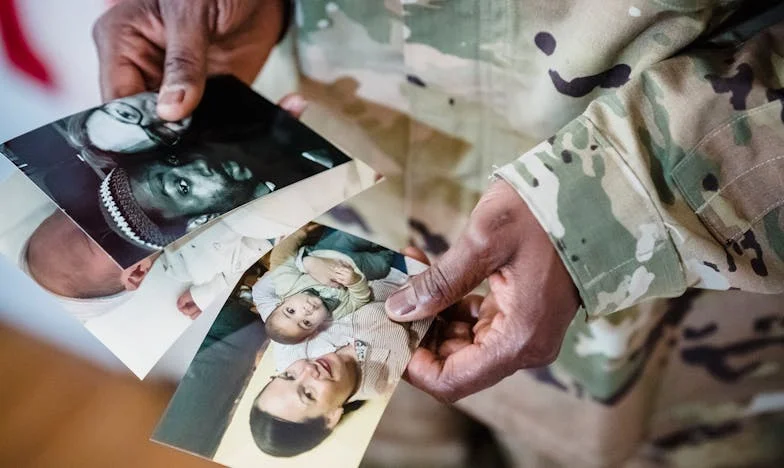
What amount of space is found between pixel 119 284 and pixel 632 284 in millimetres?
326

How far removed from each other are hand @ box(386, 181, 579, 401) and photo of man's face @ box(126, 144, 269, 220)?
138 mm

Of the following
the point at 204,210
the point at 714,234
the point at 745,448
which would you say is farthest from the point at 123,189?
the point at 745,448

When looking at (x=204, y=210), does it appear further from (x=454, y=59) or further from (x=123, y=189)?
(x=454, y=59)

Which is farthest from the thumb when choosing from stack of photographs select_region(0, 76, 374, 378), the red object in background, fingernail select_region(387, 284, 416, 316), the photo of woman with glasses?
the red object in background

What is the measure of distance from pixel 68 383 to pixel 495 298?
21.3 inches

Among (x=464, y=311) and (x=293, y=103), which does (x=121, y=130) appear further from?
(x=464, y=311)

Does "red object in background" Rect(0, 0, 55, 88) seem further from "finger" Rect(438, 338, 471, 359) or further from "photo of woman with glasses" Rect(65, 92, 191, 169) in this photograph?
"finger" Rect(438, 338, 471, 359)

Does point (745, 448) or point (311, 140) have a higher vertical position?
point (311, 140)

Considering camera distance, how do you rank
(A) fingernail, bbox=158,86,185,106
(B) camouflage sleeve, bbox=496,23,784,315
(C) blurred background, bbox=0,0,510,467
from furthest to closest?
(C) blurred background, bbox=0,0,510,467, (A) fingernail, bbox=158,86,185,106, (B) camouflage sleeve, bbox=496,23,784,315

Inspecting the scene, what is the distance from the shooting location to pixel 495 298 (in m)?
0.49

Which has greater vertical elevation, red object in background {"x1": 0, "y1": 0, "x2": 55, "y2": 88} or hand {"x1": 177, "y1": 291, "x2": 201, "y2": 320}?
hand {"x1": 177, "y1": 291, "x2": 201, "y2": 320}

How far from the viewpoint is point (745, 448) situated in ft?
2.47

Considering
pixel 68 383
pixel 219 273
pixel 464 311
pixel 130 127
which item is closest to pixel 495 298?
pixel 464 311

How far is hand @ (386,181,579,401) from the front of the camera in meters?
0.46
